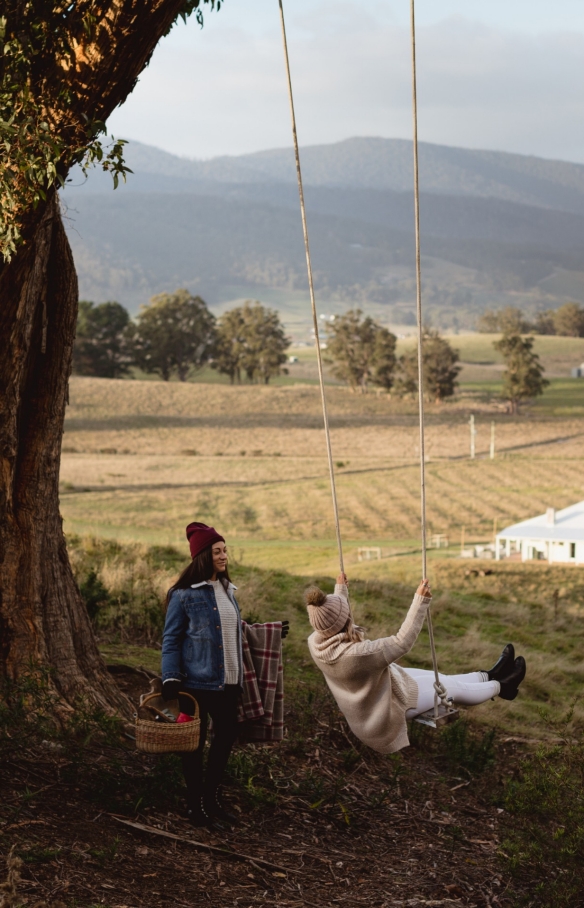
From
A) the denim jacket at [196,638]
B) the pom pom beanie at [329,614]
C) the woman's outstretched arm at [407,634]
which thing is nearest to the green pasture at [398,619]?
the woman's outstretched arm at [407,634]

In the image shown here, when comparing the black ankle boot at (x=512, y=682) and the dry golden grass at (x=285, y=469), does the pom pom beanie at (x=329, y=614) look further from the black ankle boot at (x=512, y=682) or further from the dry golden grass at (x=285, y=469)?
the dry golden grass at (x=285, y=469)

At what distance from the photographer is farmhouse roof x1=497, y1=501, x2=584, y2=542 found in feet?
106

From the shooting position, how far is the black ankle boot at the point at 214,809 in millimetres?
5172

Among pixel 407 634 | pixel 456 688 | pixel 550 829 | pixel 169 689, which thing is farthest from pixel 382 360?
pixel 169 689

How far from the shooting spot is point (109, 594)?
1020 centimetres

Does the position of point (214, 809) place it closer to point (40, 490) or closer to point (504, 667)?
point (40, 490)

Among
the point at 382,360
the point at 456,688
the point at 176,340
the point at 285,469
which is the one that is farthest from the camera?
the point at 176,340

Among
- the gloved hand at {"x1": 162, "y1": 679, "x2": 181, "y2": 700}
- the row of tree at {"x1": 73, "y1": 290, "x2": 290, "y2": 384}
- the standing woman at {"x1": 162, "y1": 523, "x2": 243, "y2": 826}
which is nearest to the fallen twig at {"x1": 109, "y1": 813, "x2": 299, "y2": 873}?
the standing woman at {"x1": 162, "y1": 523, "x2": 243, "y2": 826}

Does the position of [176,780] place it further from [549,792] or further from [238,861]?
[549,792]

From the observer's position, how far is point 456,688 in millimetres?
6250

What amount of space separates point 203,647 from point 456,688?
2.00 m

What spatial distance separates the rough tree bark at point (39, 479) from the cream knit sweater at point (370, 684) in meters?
1.59

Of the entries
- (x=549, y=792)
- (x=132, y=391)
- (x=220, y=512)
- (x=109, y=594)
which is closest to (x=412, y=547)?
(x=220, y=512)

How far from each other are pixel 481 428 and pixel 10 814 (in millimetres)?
69351
